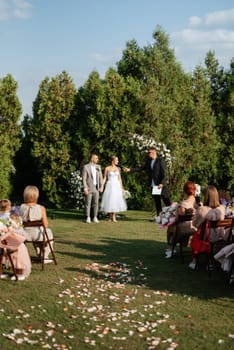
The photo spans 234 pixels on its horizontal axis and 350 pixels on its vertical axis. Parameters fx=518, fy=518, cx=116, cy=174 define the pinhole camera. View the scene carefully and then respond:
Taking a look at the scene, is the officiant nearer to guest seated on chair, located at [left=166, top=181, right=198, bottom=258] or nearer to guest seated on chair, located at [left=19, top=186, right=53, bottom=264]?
guest seated on chair, located at [left=166, top=181, right=198, bottom=258]

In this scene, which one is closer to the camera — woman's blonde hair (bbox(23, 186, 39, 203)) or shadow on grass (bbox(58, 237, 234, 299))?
shadow on grass (bbox(58, 237, 234, 299))

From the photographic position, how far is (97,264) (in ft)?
27.8

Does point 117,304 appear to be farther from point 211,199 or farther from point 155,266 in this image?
point 211,199

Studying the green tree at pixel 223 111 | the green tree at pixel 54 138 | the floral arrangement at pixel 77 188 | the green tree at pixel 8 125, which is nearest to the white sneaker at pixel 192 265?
the floral arrangement at pixel 77 188

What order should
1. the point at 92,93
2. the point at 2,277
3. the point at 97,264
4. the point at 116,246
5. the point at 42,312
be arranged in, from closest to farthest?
the point at 42,312
the point at 2,277
the point at 97,264
the point at 116,246
the point at 92,93

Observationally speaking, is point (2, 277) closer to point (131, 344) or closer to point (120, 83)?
point (131, 344)

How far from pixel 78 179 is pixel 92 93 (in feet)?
10.1

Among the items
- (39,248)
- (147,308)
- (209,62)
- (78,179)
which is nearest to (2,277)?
(39,248)

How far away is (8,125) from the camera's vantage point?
1734cm

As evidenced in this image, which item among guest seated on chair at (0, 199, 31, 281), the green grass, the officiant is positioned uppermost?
the officiant

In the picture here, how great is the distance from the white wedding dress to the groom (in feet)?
1.06

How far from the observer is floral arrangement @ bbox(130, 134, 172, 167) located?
51.3 feet

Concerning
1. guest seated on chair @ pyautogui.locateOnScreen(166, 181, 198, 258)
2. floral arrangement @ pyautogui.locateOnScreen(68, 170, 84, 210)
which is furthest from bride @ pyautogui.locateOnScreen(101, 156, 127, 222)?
guest seated on chair @ pyautogui.locateOnScreen(166, 181, 198, 258)

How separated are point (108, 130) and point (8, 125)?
3.43 meters
